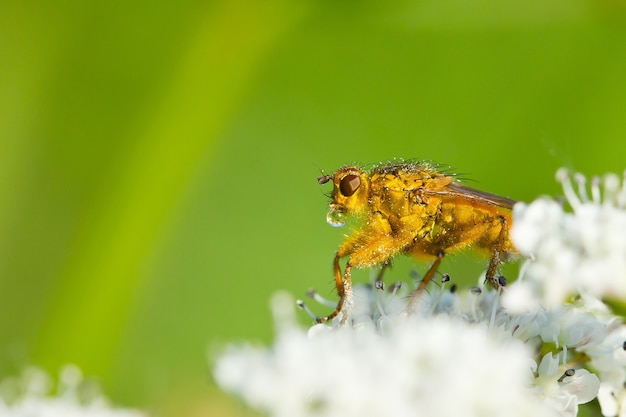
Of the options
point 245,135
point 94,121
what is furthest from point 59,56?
point 245,135

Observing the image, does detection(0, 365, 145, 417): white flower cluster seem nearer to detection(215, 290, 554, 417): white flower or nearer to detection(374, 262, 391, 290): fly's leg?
detection(374, 262, 391, 290): fly's leg

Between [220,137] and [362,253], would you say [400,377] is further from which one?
[220,137]

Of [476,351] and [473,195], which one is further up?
[473,195]

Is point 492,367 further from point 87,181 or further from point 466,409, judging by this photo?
point 87,181

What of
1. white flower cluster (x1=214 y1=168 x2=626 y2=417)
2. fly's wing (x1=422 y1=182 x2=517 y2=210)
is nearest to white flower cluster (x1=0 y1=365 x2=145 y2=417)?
white flower cluster (x1=214 y1=168 x2=626 y2=417)

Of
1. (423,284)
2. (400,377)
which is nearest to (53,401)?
(423,284)
